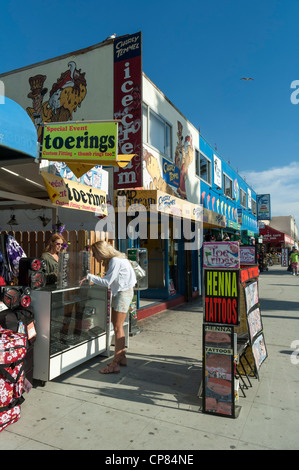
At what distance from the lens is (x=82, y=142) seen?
5078 mm

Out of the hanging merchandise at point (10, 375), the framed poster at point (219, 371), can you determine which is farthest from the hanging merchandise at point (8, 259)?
the framed poster at point (219, 371)

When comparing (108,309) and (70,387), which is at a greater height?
(108,309)

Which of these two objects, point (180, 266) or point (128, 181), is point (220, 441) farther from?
point (180, 266)

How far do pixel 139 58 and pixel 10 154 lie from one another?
14.5 ft

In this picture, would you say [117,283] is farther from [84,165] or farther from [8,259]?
[84,165]

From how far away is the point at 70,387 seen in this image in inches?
161

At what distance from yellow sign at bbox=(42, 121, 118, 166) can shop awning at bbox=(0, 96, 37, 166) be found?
434 millimetres

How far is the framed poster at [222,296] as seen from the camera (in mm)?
3525

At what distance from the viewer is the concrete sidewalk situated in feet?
9.55

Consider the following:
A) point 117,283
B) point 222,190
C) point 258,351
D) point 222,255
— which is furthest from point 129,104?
point 222,190

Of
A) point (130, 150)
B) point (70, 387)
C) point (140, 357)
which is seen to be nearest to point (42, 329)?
point (70, 387)

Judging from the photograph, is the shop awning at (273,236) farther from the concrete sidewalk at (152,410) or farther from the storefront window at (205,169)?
the concrete sidewalk at (152,410)

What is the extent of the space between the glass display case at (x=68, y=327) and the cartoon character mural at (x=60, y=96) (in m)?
5.74

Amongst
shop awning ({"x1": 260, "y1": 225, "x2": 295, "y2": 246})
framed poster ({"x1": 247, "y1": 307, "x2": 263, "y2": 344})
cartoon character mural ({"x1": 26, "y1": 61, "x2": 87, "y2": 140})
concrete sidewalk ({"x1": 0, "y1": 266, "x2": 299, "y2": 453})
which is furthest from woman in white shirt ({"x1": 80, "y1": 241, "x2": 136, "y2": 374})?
shop awning ({"x1": 260, "y1": 225, "x2": 295, "y2": 246})
